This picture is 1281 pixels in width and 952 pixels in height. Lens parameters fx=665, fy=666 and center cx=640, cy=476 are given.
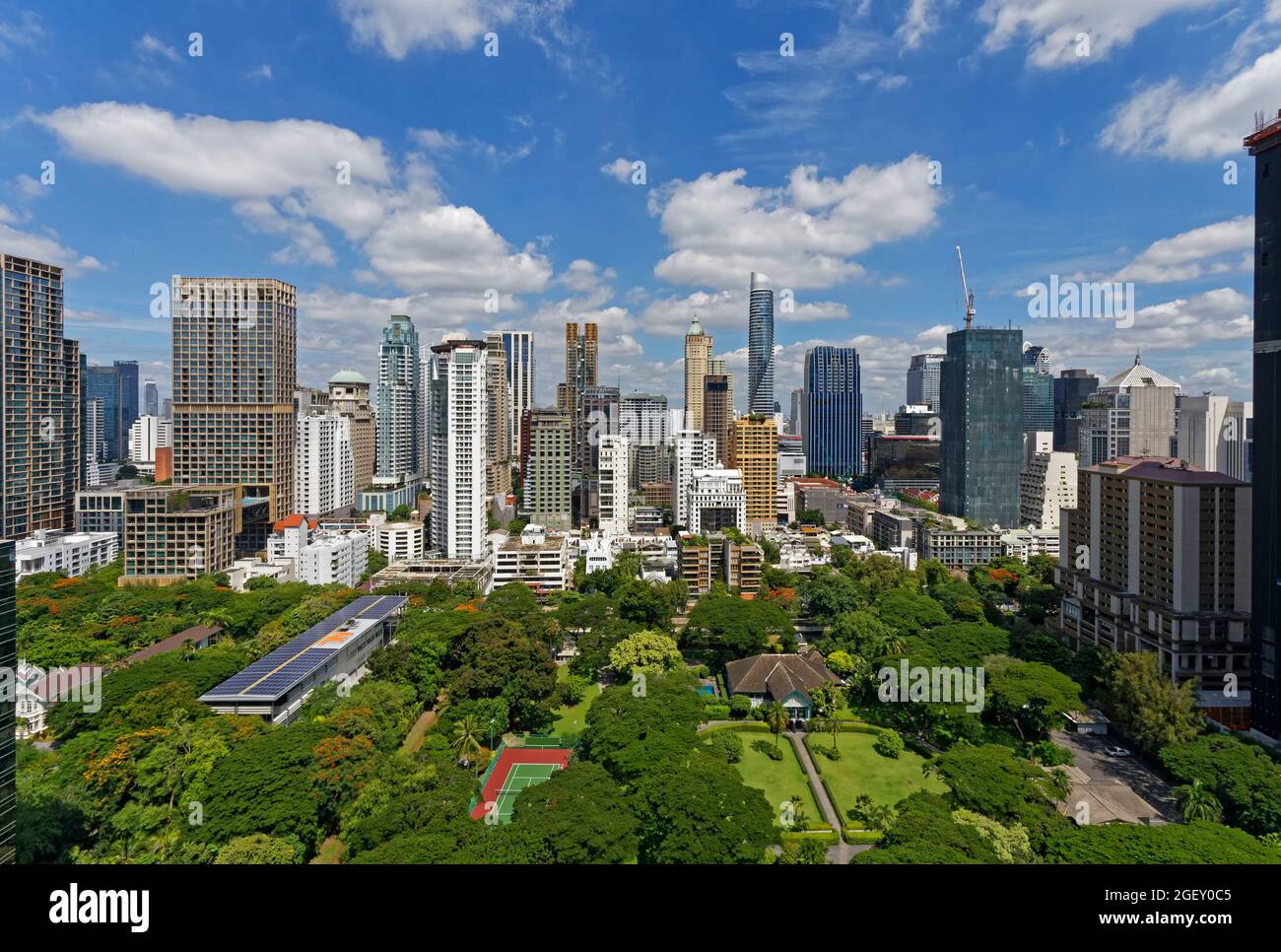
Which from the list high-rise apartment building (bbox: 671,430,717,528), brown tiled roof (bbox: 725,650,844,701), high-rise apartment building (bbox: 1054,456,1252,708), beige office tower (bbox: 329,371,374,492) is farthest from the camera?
beige office tower (bbox: 329,371,374,492)

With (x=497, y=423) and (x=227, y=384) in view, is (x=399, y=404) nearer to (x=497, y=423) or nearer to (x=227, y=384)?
(x=497, y=423)

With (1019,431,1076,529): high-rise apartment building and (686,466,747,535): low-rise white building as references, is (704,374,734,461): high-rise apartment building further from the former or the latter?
(686,466,747,535): low-rise white building

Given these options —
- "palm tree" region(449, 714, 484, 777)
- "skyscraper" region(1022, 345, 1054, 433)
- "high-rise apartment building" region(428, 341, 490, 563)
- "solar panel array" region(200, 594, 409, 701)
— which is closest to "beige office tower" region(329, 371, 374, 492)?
"high-rise apartment building" region(428, 341, 490, 563)

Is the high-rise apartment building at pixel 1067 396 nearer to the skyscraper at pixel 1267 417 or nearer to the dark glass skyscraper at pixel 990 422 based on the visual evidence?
the dark glass skyscraper at pixel 990 422

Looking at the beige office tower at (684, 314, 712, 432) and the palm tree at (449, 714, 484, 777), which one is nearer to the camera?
the palm tree at (449, 714, 484, 777)
